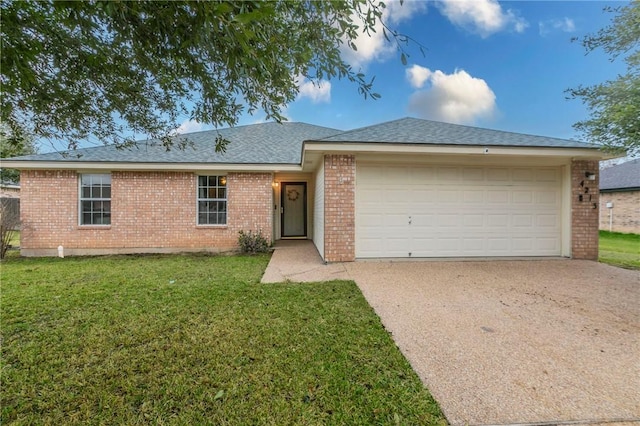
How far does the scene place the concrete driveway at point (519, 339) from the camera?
2.19 m

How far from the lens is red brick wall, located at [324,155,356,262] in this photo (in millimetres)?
7020

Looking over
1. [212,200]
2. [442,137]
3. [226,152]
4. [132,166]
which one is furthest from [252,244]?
[442,137]

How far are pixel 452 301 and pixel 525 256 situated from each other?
4.61 meters

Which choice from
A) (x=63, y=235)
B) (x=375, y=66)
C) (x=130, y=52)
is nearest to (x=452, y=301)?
(x=130, y=52)

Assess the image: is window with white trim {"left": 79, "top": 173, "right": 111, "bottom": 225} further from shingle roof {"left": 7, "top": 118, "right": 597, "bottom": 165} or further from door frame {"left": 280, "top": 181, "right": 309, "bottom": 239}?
door frame {"left": 280, "top": 181, "right": 309, "bottom": 239}

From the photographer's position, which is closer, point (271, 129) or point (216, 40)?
point (216, 40)

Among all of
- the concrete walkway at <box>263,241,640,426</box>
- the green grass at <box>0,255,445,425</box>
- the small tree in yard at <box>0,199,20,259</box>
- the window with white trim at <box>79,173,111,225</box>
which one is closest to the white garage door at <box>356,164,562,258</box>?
the concrete walkway at <box>263,241,640,426</box>

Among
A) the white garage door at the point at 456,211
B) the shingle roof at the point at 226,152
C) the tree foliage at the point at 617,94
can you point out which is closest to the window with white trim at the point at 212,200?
the shingle roof at the point at 226,152

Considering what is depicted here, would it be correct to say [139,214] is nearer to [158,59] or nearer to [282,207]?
[282,207]

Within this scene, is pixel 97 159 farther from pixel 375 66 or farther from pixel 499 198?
pixel 499 198

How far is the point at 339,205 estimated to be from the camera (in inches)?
277

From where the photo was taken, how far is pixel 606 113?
5.32 m

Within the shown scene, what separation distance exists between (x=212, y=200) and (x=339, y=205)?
4813 mm

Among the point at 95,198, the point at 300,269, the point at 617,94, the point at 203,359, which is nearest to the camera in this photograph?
the point at 203,359
